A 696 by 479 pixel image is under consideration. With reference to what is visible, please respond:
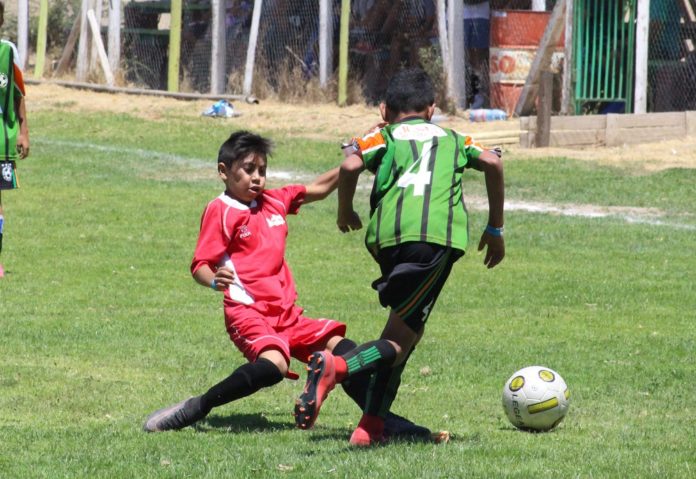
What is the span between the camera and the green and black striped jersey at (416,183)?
532cm

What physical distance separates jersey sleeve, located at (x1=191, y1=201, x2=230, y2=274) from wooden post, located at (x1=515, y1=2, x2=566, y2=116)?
15.9 metres

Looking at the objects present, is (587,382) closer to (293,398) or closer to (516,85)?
(293,398)

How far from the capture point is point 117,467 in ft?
16.9

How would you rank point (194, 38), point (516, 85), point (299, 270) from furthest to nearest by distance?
point (194, 38) → point (516, 85) → point (299, 270)

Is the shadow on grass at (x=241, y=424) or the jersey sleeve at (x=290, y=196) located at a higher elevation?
the jersey sleeve at (x=290, y=196)

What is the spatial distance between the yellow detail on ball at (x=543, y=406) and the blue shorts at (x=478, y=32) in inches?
693

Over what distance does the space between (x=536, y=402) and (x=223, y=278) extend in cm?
150

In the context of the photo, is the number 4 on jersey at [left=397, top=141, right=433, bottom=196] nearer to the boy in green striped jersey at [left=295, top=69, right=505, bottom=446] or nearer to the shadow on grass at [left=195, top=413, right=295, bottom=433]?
the boy in green striped jersey at [left=295, top=69, right=505, bottom=446]

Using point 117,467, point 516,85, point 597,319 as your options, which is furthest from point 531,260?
point 516,85

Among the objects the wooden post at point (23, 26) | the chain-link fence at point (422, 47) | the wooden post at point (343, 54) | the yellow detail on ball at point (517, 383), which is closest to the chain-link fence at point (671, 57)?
the chain-link fence at point (422, 47)

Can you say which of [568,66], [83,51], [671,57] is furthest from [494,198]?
[83,51]

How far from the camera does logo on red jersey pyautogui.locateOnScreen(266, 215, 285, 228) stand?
593 centimetres

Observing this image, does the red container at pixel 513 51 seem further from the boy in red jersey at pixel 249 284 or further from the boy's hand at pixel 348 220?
the boy's hand at pixel 348 220

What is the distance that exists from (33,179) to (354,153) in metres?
12.1
